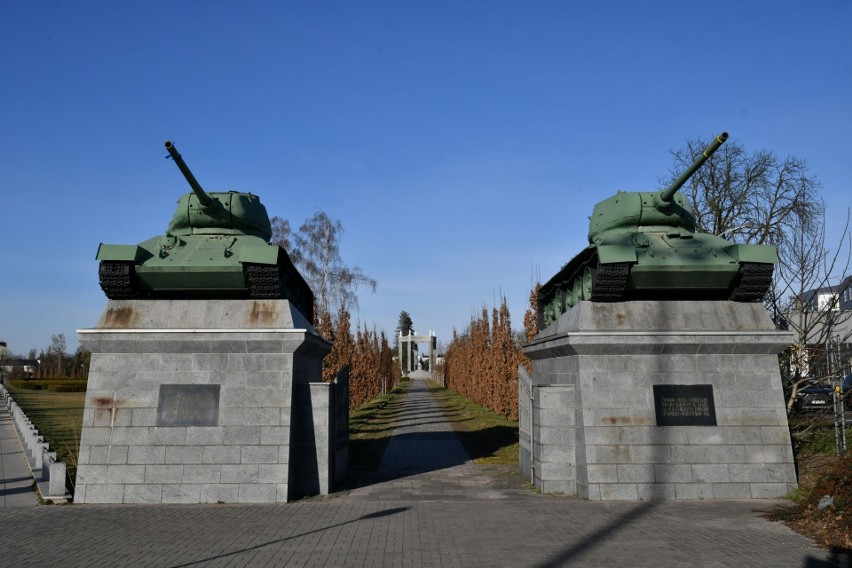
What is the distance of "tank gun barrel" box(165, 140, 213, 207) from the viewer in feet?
32.8

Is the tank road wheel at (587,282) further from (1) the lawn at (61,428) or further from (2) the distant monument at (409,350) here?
(2) the distant monument at (409,350)

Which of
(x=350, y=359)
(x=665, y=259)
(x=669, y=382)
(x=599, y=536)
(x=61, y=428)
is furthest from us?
(x=350, y=359)

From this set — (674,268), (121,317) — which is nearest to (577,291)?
(674,268)

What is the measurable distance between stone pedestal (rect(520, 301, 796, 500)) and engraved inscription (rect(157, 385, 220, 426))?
17.5ft

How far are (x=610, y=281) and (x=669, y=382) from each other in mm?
1891

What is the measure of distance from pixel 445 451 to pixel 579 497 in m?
6.29

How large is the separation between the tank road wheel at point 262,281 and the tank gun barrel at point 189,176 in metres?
1.62

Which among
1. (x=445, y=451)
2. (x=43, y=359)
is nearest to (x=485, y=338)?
(x=445, y=451)

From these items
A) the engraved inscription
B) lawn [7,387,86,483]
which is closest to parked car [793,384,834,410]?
the engraved inscription

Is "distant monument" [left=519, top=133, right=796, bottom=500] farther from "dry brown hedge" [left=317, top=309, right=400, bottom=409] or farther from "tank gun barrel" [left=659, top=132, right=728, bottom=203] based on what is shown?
"dry brown hedge" [left=317, top=309, right=400, bottom=409]

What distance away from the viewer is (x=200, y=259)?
410 inches

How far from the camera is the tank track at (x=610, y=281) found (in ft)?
32.8

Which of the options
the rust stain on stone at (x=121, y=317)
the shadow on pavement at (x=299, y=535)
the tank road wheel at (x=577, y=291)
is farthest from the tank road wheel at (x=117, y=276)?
the tank road wheel at (x=577, y=291)

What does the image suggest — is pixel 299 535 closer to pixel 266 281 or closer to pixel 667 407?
pixel 266 281
